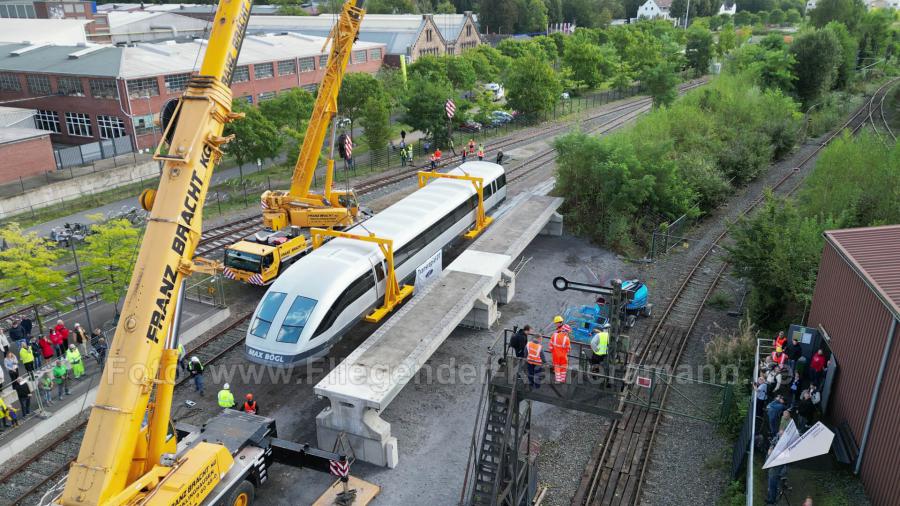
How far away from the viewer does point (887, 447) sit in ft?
42.9

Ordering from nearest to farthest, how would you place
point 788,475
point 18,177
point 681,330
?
point 788,475 < point 681,330 < point 18,177

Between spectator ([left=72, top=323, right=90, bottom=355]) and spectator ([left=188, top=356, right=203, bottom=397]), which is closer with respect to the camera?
spectator ([left=188, top=356, right=203, bottom=397])

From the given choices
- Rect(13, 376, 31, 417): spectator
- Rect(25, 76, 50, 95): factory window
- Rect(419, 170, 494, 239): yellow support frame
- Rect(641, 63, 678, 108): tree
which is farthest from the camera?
Rect(641, 63, 678, 108): tree

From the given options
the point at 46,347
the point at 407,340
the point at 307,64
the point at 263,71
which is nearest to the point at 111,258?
the point at 46,347

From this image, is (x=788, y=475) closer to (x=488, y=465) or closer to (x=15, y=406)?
(x=488, y=465)

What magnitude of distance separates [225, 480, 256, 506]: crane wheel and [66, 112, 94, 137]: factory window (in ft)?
143

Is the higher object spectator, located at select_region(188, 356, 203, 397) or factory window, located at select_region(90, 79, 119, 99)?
factory window, located at select_region(90, 79, 119, 99)

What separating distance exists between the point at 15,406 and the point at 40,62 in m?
43.5

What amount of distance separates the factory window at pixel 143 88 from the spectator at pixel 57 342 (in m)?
30.9

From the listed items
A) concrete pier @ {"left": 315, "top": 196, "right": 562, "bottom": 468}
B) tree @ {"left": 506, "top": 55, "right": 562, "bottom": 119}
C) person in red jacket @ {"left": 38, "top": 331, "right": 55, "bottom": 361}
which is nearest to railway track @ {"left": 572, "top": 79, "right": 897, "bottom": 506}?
concrete pier @ {"left": 315, "top": 196, "right": 562, "bottom": 468}

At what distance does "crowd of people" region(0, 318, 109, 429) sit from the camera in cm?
1716

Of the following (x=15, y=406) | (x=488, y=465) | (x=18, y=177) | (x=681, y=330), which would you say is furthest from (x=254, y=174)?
(x=488, y=465)

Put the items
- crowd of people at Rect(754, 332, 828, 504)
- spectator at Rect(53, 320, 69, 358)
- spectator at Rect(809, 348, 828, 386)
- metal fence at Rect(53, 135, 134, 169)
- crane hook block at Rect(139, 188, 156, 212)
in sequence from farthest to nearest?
1. metal fence at Rect(53, 135, 134, 169)
2. spectator at Rect(53, 320, 69, 358)
3. spectator at Rect(809, 348, 828, 386)
4. crowd of people at Rect(754, 332, 828, 504)
5. crane hook block at Rect(139, 188, 156, 212)

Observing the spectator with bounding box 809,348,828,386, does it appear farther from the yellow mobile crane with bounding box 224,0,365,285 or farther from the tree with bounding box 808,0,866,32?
the tree with bounding box 808,0,866,32
